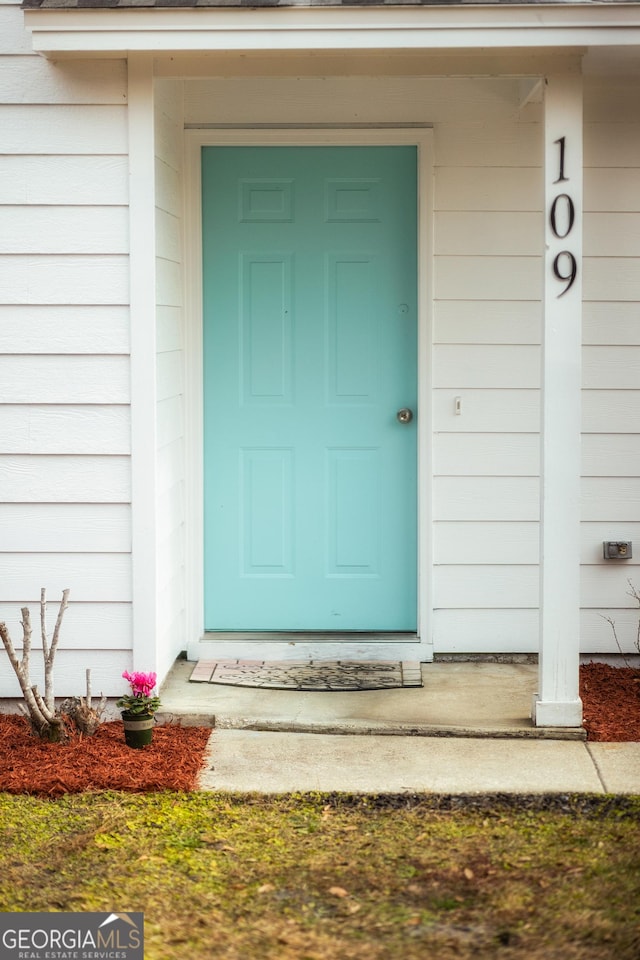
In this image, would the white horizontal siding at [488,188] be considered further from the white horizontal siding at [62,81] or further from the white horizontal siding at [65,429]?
the white horizontal siding at [65,429]

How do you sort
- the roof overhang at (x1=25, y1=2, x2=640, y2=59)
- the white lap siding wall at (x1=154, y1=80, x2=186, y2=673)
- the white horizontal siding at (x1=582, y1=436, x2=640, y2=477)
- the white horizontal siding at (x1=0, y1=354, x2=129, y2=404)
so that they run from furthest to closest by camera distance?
the white horizontal siding at (x1=582, y1=436, x2=640, y2=477), the white lap siding wall at (x1=154, y1=80, x2=186, y2=673), the white horizontal siding at (x1=0, y1=354, x2=129, y2=404), the roof overhang at (x1=25, y1=2, x2=640, y2=59)

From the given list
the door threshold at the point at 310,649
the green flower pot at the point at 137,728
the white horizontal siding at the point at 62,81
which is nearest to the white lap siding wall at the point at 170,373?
the door threshold at the point at 310,649

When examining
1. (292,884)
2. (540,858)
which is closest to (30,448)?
(292,884)

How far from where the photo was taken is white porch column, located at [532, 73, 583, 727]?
15.5ft

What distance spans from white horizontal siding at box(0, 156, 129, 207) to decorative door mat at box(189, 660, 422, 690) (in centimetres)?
217

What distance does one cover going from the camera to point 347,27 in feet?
15.0

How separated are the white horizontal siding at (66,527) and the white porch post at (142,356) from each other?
0.08m

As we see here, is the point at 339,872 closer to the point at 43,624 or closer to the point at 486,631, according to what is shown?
the point at 43,624

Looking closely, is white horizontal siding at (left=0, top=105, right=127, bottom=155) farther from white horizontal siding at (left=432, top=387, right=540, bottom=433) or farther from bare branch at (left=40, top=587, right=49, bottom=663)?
white horizontal siding at (left=432, top=387, right=540, bottom=433)

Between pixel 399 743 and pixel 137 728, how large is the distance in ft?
3.39

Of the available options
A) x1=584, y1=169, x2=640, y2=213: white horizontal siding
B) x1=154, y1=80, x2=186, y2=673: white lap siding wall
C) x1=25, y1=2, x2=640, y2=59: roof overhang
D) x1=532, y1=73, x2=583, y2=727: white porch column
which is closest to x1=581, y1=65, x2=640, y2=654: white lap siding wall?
x1=584, y1=169, x2=640, y2=213: white horizontal siding

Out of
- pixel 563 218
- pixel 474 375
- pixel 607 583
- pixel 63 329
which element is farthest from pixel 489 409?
pixel 63 329

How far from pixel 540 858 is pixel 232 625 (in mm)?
2522

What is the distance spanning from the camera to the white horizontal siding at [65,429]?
5070mm
